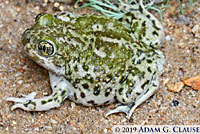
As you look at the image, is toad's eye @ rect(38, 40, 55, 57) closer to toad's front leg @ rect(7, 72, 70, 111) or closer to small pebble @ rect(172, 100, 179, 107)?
toad's front leg @ rect(7, 72, 70, 111)

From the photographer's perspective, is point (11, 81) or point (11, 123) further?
point (11, 81)

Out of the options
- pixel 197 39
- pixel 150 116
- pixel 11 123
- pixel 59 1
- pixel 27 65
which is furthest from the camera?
pixel 59 1

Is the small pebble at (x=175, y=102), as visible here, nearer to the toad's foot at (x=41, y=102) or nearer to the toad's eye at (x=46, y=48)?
the toad's foot at (x=41, y=102)

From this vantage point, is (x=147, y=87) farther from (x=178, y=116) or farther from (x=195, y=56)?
(x=195, y=56)

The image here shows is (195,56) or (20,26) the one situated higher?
(20,26)

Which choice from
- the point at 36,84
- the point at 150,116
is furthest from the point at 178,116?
the point at 36,84

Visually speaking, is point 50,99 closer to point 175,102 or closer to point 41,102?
point 41,102

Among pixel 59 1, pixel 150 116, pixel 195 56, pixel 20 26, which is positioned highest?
pixel 59 1

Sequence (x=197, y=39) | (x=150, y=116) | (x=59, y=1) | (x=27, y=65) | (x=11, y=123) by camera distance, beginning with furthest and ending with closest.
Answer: (x=59, y=1) → (x=197, y=39) → (x=27, y=65) → (x=150, y=116) → (x=11, y=123)
